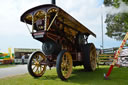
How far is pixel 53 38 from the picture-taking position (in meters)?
4.50

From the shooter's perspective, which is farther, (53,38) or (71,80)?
(53,38)

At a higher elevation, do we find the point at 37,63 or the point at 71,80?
the point at 37,63

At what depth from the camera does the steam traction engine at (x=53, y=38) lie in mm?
4191

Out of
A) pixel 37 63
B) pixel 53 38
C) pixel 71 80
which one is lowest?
pixel 71 80

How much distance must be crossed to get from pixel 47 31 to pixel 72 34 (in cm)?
193

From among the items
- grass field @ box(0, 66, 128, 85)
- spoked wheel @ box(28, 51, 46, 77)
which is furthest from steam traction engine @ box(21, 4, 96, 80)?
grass field @ box(0, 66, 128, 85)

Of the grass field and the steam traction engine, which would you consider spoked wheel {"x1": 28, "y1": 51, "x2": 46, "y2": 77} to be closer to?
the steam traction engine

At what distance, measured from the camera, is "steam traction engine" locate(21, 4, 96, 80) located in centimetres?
419

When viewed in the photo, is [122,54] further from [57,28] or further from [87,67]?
[57,28]

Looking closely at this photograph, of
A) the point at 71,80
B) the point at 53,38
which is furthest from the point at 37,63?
the point at 71,80

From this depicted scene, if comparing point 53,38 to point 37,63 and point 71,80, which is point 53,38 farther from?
point 71,80

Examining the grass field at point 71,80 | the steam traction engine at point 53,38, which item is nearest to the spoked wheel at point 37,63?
the steam traction engine at point 53,38

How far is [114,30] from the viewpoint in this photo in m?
17.4

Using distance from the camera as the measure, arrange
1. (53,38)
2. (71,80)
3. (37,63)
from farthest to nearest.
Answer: (37,63)
(53,38)
(71,80)
